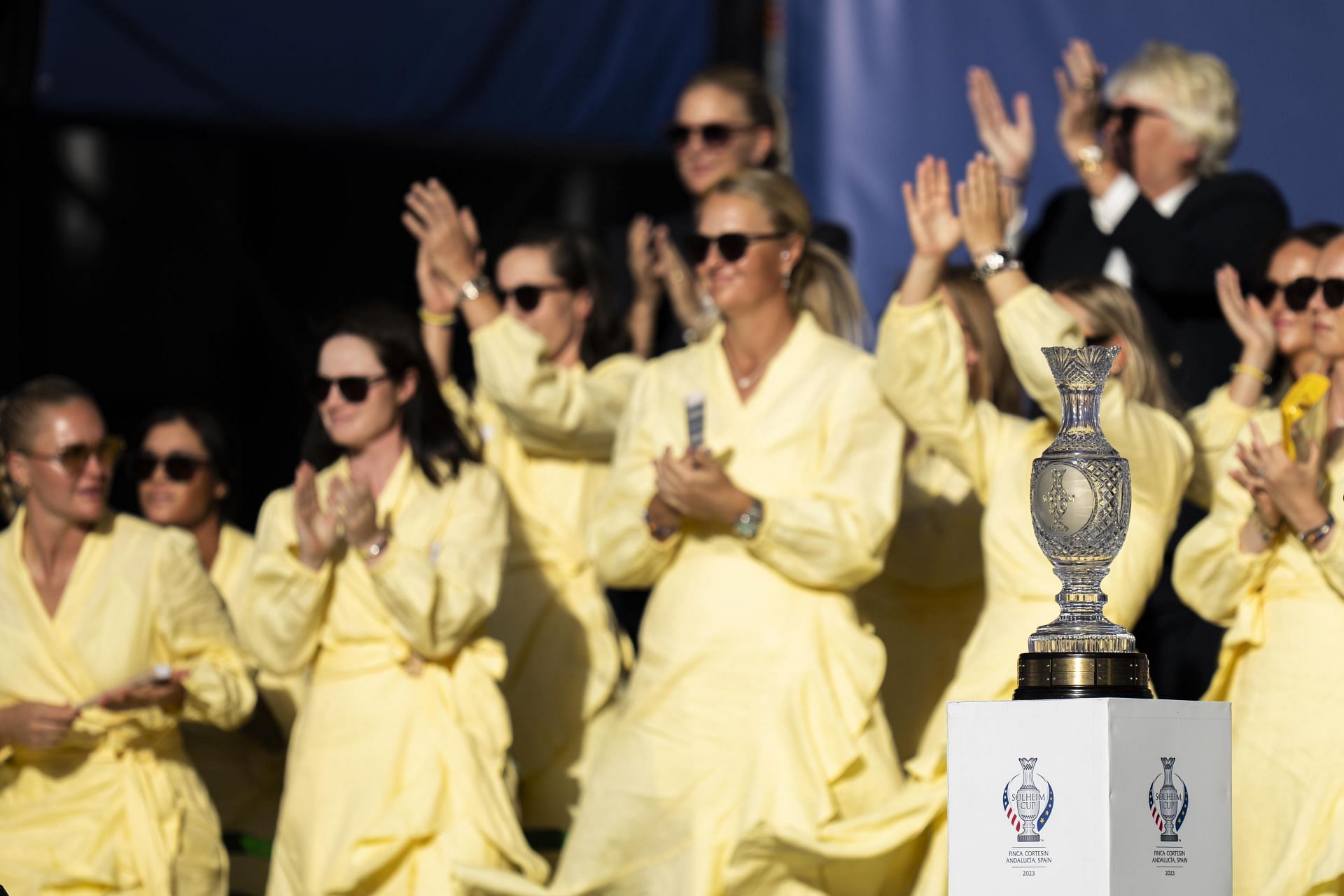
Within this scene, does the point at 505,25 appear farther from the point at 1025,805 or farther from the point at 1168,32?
the point at 1025,805

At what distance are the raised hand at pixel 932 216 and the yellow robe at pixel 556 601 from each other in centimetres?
126

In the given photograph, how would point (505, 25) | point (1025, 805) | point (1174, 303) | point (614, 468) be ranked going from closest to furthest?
point (1025, 805), point (614, 468), point (1174, 303), point (505, 25)

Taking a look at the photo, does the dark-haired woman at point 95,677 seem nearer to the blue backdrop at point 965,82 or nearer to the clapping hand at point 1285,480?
the clapping hand at point 1285,480

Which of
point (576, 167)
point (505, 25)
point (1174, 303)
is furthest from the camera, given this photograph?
point (576, 167)

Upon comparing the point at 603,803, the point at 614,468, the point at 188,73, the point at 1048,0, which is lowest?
the point at 603,803

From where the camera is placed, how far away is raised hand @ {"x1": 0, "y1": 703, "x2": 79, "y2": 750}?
19.8 ft

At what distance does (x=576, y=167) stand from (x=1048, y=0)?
2150 mm

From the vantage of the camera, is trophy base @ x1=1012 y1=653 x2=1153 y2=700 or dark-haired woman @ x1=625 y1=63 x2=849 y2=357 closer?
trophy base @ x1=1012 y1=653 x2=1153 y2=700

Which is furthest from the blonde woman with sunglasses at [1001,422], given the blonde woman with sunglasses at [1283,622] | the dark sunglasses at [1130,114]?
the dark sunglasses at [1130,114]

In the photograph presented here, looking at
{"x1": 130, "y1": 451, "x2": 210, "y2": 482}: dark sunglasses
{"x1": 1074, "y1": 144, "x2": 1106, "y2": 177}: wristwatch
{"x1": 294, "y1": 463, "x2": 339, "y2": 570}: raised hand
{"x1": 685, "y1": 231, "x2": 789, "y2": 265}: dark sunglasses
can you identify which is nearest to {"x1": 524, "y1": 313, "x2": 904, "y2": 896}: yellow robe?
{"x1": 685, "y1": 231, "x2": 789, "y2": 265}: dark sunglasses

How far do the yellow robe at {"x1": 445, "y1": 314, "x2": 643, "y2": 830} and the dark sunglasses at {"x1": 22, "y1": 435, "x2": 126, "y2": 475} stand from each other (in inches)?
43.6

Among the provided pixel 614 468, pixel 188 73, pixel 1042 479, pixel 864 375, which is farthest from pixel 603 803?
pixel 188 73

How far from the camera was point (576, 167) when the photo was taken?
366 inches

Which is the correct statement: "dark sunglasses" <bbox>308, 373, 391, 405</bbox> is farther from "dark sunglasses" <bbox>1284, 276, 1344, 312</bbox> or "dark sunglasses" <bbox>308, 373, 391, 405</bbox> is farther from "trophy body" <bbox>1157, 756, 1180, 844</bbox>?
"trophy body" <bbox>1157, 756, 1180, 844</bbox>
